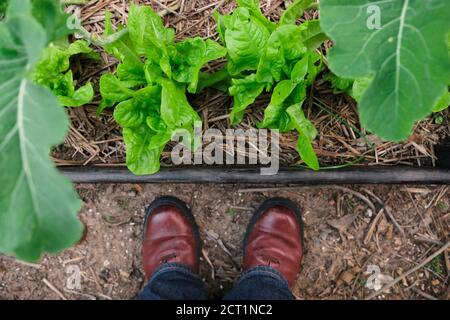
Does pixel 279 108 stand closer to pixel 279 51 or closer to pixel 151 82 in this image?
pixel 279 51

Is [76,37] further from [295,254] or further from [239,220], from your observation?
[295,254]

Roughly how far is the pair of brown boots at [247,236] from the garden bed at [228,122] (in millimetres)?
183

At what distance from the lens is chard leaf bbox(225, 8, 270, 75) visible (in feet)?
3.79

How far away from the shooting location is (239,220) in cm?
163

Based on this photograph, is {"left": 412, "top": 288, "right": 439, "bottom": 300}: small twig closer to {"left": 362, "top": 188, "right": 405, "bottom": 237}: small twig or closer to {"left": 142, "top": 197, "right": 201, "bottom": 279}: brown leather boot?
{"left": 362, "top": 188, "right": 405, "bottom": 237}: small twig

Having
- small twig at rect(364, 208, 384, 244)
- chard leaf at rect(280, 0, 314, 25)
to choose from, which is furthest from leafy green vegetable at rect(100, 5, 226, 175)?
small twig at rect(364, 208, 384, 244)

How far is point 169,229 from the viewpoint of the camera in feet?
5.43

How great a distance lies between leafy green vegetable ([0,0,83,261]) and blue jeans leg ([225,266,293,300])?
0.80 metres

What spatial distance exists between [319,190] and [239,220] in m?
0.31

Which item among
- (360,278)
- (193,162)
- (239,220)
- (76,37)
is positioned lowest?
(360,278)

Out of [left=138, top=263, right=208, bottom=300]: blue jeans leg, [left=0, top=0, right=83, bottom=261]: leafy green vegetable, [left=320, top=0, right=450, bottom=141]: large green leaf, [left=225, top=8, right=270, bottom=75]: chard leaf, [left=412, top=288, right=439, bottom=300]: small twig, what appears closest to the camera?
[left=0, top=0, right=83, bottom=261]: leafy green vegetable
